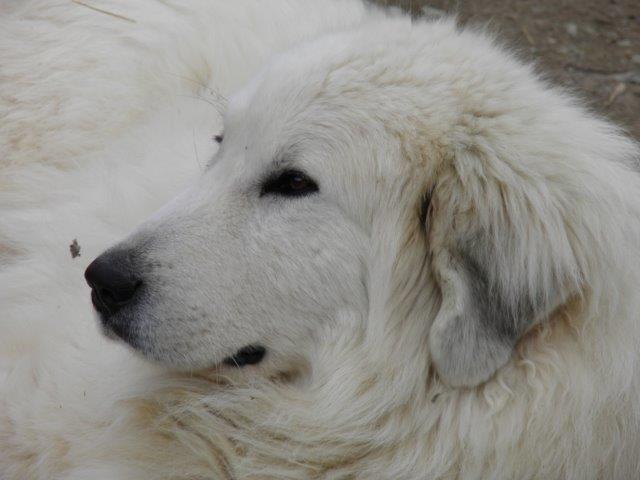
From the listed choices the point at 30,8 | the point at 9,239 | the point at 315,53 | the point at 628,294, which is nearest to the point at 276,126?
the point at 315,53

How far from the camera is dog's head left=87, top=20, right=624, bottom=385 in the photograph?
9.04ft

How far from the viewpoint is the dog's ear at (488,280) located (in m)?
2.72

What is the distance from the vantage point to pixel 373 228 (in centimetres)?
293

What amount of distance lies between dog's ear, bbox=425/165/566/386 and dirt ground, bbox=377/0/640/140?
3259mm

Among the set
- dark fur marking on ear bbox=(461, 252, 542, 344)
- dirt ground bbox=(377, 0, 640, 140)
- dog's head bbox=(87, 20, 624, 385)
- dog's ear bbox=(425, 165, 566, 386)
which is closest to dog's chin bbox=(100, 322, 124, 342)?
dog's head bbox=(87, 20, 624, 385)

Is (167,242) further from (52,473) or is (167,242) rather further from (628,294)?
(628,294)

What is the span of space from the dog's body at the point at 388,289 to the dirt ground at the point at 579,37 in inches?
117

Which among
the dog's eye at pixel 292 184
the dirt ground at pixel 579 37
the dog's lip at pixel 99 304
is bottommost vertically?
the dirt ground at pixel 579 37

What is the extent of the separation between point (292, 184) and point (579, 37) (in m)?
4.23

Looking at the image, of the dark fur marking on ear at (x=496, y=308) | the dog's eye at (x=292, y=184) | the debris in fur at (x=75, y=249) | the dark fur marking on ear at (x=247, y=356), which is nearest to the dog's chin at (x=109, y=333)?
the dark fur marking on ear at (x=247, y=356)

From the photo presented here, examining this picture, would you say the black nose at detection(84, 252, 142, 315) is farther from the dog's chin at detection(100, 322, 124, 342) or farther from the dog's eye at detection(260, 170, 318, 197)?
the dog's eye at detection(260, 170, 318, 197)

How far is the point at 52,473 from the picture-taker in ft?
10.4

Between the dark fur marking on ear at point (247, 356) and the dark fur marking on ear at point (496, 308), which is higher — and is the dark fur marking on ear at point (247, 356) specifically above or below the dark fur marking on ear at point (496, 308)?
below

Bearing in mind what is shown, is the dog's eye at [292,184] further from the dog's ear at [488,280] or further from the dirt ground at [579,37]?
the dirt ground at [579,37]
